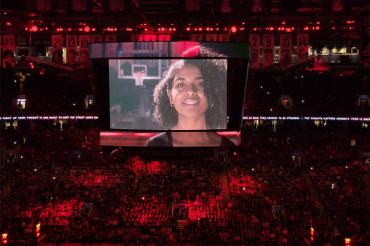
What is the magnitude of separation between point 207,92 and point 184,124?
0.75 metres

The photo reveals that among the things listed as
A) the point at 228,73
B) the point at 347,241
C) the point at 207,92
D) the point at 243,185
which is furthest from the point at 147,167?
the point at 228,73

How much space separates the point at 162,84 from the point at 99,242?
8683 millimetres

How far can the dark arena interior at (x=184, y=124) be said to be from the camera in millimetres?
10648

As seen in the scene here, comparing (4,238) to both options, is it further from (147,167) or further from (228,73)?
(228,73)

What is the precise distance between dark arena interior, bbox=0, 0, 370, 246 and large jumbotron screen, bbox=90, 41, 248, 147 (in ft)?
0.07

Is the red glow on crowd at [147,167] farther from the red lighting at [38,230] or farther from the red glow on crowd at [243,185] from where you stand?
the red lighting at [38,230]

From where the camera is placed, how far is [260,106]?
28.9 metres

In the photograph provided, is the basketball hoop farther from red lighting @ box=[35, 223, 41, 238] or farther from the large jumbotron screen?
red lighting @ box=[35, 223, 41, 238]

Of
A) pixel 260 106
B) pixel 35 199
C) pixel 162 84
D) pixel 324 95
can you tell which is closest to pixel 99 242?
pixel 35 199

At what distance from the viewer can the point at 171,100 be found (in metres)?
10.6

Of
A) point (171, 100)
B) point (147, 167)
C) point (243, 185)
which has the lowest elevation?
point (243, 185)

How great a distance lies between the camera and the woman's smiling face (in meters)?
10.5

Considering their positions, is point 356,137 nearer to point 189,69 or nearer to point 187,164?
point 187,164

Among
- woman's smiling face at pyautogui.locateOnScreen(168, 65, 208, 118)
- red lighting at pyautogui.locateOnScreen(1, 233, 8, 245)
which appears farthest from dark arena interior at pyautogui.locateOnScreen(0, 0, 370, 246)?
red lighting at pyautogui.locateOnScreen(1, 233, 8, 245)
